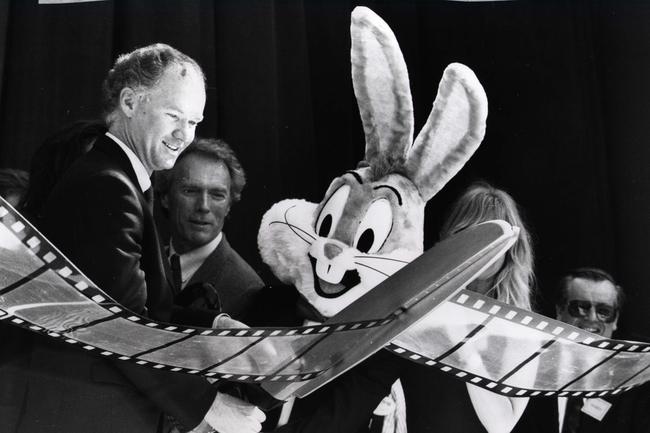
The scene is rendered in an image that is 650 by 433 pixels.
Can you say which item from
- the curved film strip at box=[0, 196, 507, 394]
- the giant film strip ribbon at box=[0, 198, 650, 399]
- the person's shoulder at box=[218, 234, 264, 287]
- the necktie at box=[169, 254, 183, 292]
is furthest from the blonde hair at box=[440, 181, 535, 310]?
the necktie at box=[169, 254, 183, 292]

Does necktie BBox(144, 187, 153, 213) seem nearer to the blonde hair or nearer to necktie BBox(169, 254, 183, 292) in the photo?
necktie BBox(169, 254, 183, 292)

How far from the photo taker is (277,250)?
1.68 m

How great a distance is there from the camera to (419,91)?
5.68 ft

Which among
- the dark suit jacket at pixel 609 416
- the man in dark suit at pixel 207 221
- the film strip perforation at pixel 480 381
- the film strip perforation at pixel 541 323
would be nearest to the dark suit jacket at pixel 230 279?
the man in dark suit at pixel 207 221

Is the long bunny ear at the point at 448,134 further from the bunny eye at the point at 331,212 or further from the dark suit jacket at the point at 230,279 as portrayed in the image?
the dark suit jacket at the point at 230,279

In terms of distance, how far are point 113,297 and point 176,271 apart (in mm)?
194

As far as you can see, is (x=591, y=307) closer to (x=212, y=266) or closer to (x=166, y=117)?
(x=212, y=266)

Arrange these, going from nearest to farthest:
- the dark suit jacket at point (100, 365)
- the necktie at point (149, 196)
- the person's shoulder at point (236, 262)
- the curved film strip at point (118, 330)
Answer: the curved film strip at point (118, 330)
the dark suit jacket at point (100, 365)
the necktie at point (149, 196)
the person's shoulder at point (236, 262)

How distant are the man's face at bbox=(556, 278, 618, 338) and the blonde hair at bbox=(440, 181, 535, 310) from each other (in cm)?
7

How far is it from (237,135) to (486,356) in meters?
0.59

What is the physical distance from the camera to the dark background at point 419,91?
160cm

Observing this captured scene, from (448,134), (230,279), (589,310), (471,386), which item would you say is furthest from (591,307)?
(230,279)

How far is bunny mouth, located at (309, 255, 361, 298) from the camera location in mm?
1660

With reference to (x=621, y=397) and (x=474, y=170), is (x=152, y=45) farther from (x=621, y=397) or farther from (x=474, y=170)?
(x=621, y=397)
